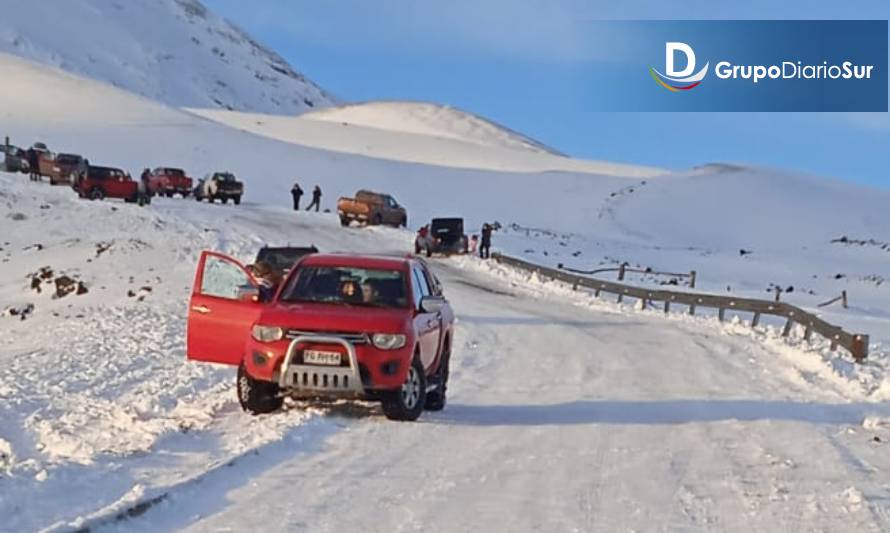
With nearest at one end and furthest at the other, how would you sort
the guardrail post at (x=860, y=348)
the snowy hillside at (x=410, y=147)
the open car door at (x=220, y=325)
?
1. the open car door at (x=220, y=325)
2. the guardrail post at (x=860, y=348)
3. the snowy hillside at (x=410, y=147)

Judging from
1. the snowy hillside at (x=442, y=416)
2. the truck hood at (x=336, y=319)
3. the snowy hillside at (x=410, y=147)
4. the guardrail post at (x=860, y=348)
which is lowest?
the snowy hillside at (x=442, y=416)

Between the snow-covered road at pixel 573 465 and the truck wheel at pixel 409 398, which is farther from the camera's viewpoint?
the truck wheel at pixel 409 398

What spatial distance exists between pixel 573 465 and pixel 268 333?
10.5 ft

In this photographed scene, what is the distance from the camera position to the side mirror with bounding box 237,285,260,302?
37.3ft

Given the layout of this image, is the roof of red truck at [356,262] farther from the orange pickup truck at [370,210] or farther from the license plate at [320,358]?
the orange pickup truck at [370,210]

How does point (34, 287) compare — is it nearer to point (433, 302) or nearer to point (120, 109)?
point (433, 302)

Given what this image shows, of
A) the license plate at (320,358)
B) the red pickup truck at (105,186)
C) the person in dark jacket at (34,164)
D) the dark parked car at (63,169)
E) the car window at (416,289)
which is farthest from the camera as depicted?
the person in dark jacket at (34,164)

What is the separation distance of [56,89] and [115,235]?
74.7 meters

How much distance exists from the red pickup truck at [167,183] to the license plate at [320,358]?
43791mm

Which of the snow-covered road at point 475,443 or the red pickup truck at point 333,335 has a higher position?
the red pickup truck at point 333,335

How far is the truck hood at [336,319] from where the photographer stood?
34.7 feet

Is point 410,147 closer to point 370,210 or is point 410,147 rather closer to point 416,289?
point 370,210

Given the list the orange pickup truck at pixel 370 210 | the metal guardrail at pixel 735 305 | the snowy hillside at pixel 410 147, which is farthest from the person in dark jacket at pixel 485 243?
the snowy hillside at pixel 410 147

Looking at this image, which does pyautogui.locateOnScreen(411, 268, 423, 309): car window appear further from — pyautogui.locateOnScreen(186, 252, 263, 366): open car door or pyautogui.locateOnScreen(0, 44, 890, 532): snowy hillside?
pyautogui.locateOnScreen(186, 252, 263, 366): open car door
